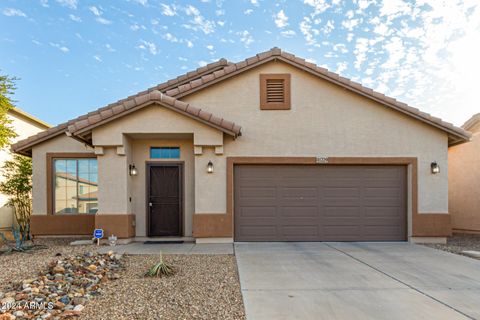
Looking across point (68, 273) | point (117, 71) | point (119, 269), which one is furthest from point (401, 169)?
point (117, 71)

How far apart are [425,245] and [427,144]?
9.91 feet

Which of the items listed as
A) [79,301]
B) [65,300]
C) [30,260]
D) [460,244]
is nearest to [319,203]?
[460,244]

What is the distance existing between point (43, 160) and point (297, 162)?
8507mm

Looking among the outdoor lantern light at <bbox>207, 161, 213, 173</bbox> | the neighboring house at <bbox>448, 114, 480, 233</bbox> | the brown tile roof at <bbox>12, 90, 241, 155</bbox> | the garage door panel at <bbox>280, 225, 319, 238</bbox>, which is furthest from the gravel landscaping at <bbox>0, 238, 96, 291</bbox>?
the neighboring house at <bbox>448, 114, 480, 233</bbox>

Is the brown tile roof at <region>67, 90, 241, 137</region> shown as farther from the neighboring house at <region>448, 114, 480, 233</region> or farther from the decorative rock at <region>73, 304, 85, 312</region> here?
the neighboring house at <region>448, 114, 480, 233</region>

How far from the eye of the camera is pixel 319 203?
26.9 feet

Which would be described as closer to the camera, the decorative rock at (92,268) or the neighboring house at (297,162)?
the decorative rock at (92,268)

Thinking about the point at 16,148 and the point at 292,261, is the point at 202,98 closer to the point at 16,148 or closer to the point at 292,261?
the point at 292,261

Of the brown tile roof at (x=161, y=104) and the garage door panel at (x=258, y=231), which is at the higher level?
the brown tile roof at (x=161, y=104)

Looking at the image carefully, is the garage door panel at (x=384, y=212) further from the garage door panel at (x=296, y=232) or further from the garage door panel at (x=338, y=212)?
the garage door panel at (x=296, y=232)

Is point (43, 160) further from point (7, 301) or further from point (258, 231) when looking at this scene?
point (258, 231)

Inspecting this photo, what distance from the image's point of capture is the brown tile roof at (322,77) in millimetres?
8023

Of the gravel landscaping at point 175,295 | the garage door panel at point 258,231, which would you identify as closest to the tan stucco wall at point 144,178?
the garage door panel at point 258,231

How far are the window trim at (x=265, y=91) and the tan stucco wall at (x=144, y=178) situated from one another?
2.60 m
